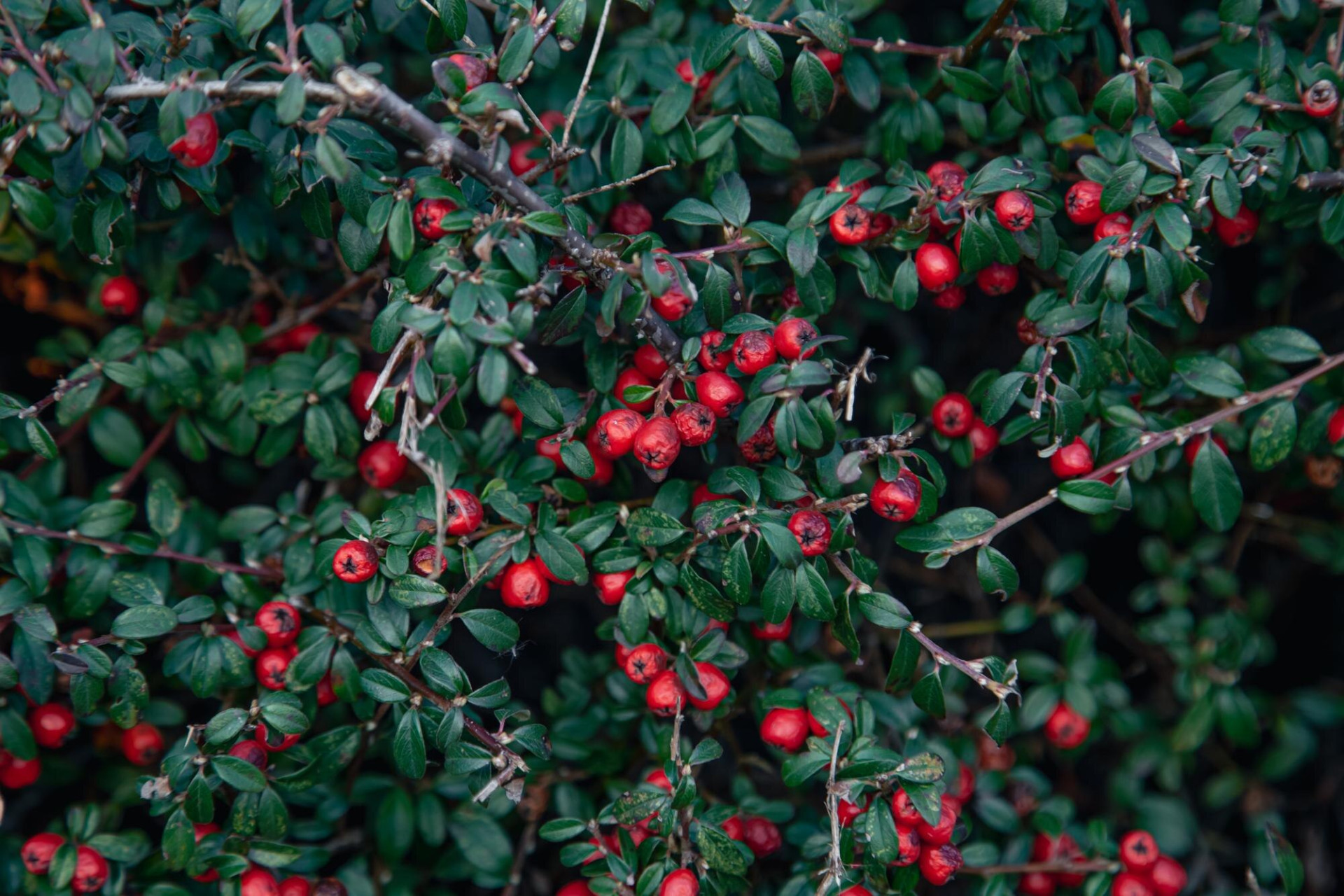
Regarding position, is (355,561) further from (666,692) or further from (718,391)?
(718,391)

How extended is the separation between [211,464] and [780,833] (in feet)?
Answer: 6.74

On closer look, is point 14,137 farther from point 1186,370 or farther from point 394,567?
point 1186,370

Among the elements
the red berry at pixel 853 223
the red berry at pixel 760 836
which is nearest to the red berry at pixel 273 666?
the red berry at pixel 760 836

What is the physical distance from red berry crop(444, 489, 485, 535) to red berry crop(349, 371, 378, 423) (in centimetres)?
44

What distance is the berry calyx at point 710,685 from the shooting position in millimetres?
2139

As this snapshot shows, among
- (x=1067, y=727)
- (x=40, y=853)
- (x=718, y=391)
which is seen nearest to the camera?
(x=718, y=391)

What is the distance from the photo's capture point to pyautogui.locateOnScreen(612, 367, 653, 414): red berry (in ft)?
6.77

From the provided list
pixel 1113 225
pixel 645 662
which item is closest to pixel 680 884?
pixel 645 662

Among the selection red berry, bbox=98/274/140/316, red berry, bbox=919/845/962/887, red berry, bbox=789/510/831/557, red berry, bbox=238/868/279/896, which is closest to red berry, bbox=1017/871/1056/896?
red berry, bbox=919/845/962/887

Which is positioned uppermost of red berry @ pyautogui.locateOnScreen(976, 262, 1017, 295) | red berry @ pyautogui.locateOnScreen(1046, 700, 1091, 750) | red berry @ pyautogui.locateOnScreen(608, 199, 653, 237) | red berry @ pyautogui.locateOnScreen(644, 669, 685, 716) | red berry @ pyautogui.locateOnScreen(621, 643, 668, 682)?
red berry @ pyautogui.locateOnScreen(608, 199, 653, 237)

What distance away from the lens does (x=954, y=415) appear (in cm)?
230

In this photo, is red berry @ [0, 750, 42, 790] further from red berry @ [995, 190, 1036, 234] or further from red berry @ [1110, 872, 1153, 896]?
red berry @ [1110, 872, 1153, 896]

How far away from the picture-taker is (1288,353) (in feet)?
7.60

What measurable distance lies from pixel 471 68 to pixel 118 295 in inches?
46.4
